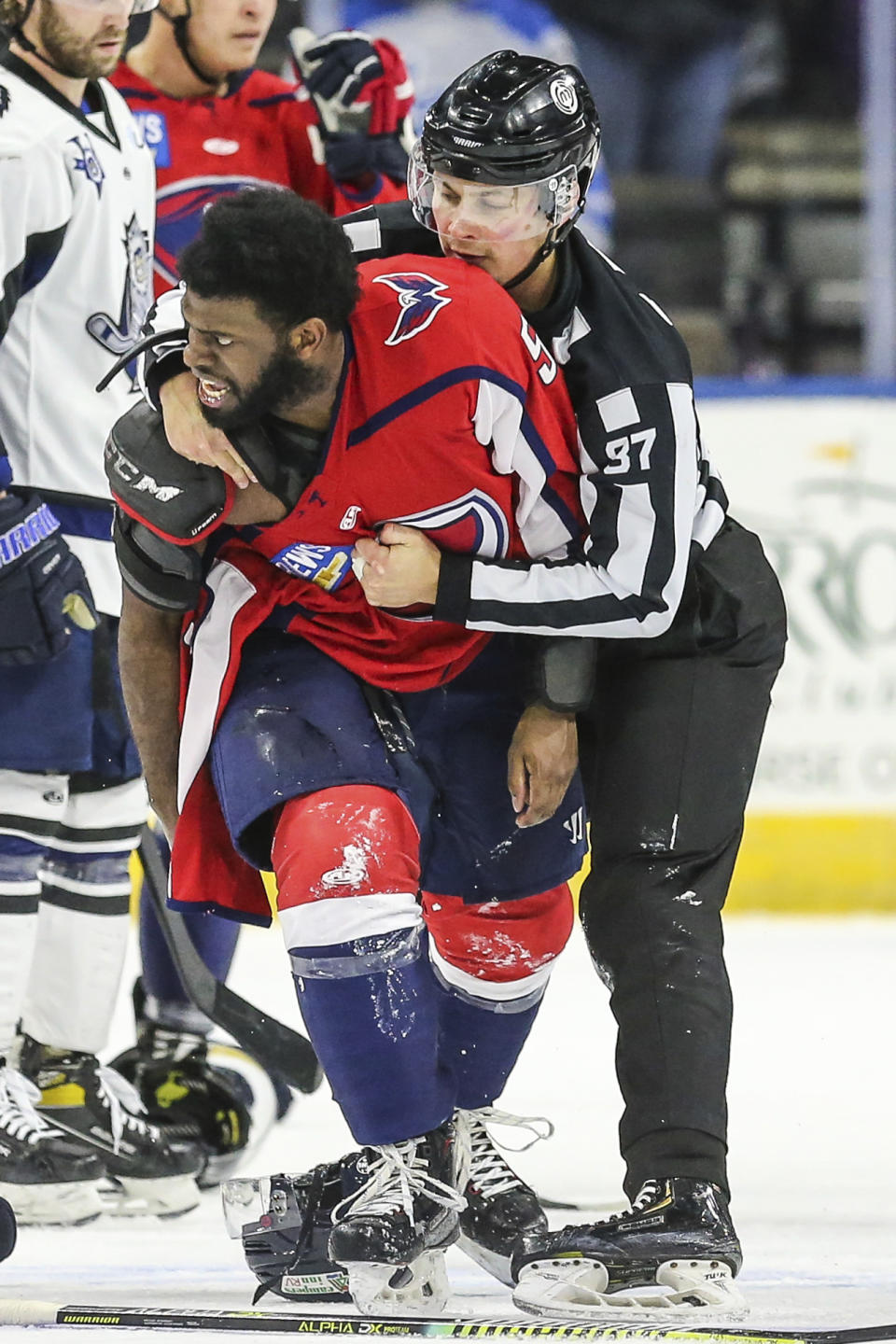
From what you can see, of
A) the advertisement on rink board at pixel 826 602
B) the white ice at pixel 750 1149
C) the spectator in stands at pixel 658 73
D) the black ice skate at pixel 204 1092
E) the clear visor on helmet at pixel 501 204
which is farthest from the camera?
the spectator in stands at pixel 658 73

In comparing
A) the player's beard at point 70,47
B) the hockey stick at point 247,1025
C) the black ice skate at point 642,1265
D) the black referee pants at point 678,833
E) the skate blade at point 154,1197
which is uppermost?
the player's beard at point 70,47

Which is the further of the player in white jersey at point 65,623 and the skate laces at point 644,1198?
the player in white jersey at point 65,623

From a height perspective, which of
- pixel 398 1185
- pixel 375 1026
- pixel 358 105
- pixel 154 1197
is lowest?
pixel 154 1197

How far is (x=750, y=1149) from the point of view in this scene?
3184 mm

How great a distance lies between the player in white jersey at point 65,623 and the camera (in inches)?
111

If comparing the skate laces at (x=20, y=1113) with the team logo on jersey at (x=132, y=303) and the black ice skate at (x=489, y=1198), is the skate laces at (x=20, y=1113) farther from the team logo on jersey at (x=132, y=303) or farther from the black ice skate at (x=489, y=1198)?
the team logo on jersey at (x=132, y=303)

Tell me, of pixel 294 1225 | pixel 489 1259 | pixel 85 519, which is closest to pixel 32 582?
pixel 85 519

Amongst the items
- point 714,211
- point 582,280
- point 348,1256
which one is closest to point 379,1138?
point 348,1256

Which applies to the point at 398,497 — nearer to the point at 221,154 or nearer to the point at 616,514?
the point at 616,514

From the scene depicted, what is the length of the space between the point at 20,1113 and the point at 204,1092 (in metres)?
0.42

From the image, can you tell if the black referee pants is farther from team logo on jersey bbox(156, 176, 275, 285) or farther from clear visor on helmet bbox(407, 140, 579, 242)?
team logo on jersey bbox(156, 176, 275, 285)

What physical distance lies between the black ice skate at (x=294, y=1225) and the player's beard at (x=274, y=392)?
772 mm

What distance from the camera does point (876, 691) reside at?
4961 millimetres

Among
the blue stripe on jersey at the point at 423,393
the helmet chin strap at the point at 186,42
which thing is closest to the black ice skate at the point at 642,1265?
the blue stripe on jersey at the point at 423,393
